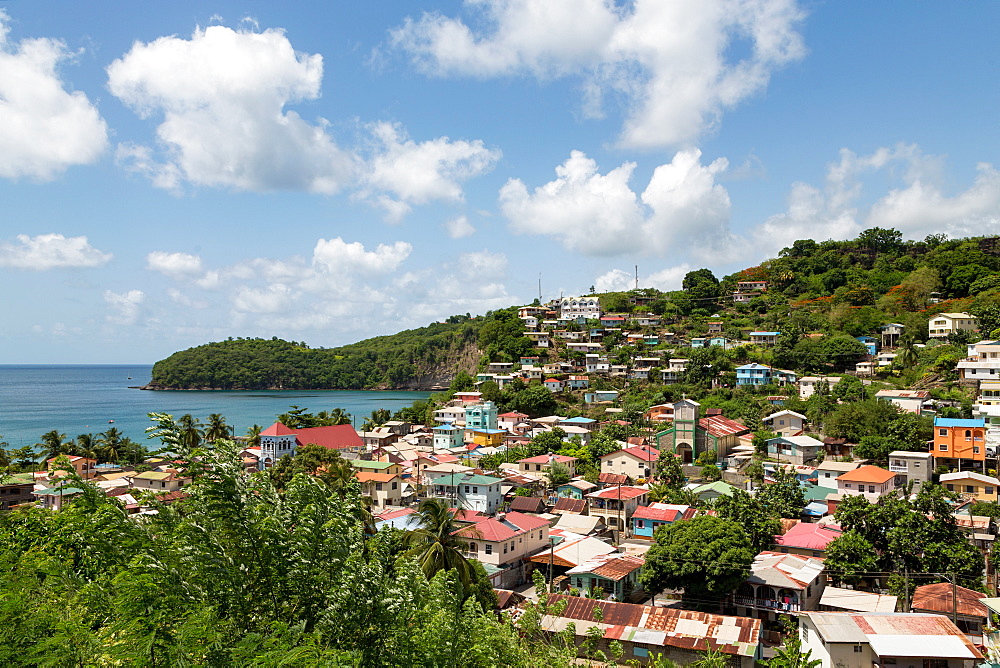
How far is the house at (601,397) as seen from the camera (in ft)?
167

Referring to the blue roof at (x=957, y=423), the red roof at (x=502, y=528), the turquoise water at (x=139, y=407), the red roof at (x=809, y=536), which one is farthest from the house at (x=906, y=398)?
the turquoise water at (x=139, y=407)

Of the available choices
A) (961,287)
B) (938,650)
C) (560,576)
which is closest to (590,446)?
(560,576)

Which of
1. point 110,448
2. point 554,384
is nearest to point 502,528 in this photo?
point 110,448

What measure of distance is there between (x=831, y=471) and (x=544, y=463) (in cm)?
1260

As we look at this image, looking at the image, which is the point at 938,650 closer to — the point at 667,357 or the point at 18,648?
the point at 18,648

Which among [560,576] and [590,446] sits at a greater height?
[590,446]

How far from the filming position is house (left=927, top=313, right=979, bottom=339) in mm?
45188

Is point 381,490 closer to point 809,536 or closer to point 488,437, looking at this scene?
point 488,437

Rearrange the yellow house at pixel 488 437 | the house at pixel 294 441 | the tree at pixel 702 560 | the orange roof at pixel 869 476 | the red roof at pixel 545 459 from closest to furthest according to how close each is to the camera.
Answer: the tree at pixel 702 560 → the orange roof at pixel 869 476 → the red roof at pixel 545 459 → the house at pixel 294 441 → the yellow house at pixel 488 437

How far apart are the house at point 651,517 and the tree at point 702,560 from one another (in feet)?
18.2

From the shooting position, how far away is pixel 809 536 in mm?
19188

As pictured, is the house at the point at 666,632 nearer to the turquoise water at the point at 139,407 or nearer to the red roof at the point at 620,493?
the red roof at the point at 620,493

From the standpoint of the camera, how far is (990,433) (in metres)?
28.1

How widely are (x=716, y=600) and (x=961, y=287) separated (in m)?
55.7
